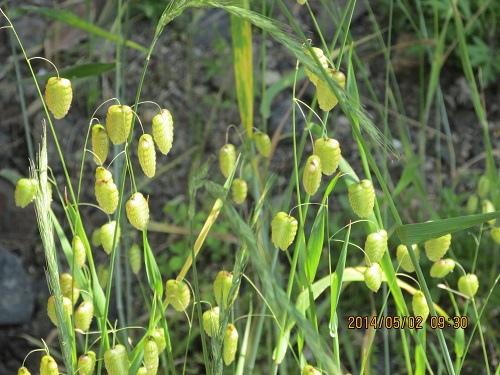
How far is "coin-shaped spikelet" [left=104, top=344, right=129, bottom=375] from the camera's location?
878 mm

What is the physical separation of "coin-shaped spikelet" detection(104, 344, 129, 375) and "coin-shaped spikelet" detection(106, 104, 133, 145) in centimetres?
22

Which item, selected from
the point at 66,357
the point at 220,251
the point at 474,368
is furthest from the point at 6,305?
the point at 66,357

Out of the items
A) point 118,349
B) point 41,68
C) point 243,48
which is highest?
point 243,48

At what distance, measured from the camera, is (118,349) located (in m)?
0.88

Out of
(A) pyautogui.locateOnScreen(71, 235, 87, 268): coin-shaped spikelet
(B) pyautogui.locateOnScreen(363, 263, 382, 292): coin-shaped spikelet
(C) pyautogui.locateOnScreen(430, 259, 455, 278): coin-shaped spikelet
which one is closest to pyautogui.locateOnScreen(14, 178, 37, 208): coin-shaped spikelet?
(A) pyautogui.locateOnScreen(71, 235, 87, 268): coin-shaped spikelet

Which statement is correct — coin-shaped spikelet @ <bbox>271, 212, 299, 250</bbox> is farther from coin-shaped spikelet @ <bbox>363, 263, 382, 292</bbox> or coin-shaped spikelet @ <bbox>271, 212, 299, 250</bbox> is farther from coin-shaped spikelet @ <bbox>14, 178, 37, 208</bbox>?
coin-shaped spikelet @ <bbox>14, 178, 37, 208</bbox>

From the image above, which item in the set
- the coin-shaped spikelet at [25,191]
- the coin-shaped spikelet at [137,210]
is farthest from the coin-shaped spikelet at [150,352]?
the coin-shaped spikelet at [25,191]

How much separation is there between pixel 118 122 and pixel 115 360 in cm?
25

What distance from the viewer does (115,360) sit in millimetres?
881

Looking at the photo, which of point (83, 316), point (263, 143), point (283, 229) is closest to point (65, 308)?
point (83, 316)

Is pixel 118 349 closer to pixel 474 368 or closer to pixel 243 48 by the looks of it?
pixel 243 48

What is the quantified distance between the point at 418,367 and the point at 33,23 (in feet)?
6.57

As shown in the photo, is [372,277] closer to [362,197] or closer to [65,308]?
[362,197]

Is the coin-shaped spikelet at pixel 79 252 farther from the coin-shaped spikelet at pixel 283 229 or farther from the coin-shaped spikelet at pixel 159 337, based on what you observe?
the coin-shaped spikelet at pixel 283 229
